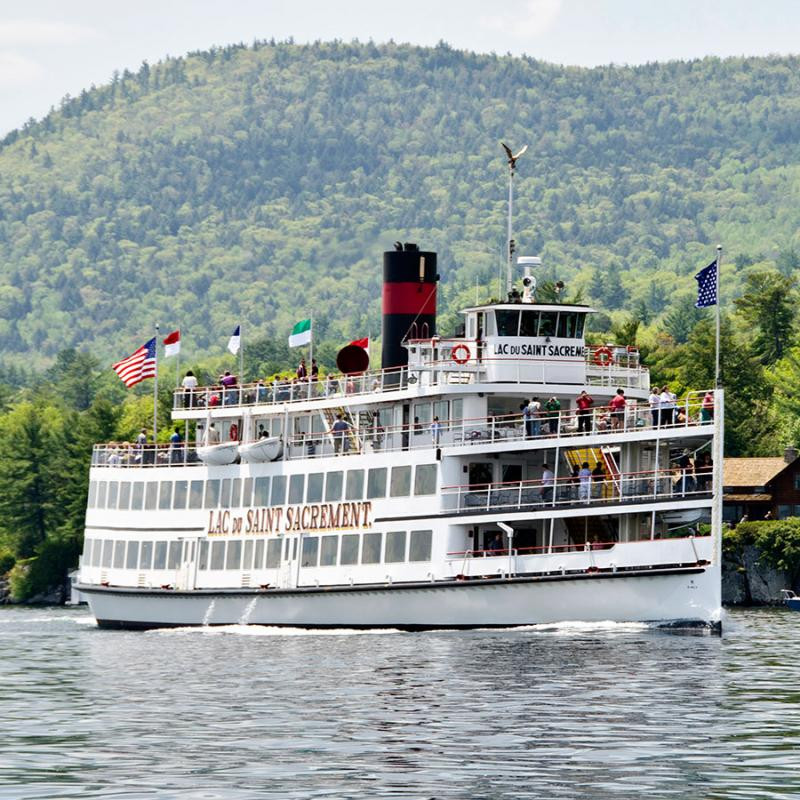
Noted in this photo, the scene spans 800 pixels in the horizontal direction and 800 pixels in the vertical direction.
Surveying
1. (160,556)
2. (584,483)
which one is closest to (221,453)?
(160,556)

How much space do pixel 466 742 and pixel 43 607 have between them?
226 feet

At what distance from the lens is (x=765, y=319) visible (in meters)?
120

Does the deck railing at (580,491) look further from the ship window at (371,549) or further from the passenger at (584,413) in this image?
the ship window at (371,549)

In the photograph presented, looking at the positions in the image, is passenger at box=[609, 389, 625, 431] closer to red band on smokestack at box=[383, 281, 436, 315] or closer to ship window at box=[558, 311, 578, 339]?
ship window at box=[558, 311, 578, 339]

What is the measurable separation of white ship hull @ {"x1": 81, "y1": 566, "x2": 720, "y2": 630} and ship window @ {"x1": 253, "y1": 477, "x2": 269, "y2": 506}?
278 cm

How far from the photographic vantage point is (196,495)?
59781 mm

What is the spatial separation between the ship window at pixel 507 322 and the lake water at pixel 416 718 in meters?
8.85

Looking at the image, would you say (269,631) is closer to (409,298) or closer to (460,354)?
(460,354)

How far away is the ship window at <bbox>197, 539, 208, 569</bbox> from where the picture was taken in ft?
193

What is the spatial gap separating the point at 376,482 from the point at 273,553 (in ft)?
15.7

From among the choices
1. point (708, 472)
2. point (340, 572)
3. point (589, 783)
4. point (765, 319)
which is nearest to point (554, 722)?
point (589, 783)

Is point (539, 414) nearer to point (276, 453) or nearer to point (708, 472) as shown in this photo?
point (708, 472)

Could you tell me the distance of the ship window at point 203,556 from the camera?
5888 centimetres

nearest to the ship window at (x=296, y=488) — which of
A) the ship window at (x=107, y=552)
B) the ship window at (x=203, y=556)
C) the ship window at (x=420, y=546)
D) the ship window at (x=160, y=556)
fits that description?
the ship window at (x=203, y=556)
